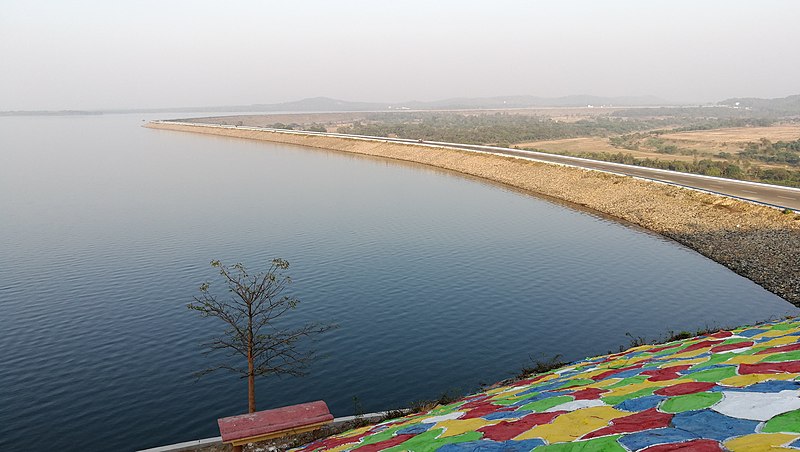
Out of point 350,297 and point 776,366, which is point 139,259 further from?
point 776,366

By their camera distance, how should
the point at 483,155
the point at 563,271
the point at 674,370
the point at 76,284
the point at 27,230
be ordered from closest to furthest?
the point at 674,370 → the point at 76,284 → the point at 563,271 → the point at 27,230 → the point at 483,155

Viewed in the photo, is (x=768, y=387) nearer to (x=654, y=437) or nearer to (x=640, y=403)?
(x=640, y=403)

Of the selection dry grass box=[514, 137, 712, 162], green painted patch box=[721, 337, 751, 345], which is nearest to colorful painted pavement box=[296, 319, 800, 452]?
green painted patch box=[721, 337, 751, 345]

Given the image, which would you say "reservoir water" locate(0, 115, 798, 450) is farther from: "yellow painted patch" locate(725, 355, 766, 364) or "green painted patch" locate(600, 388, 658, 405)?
"green painted patch" locate(600, 388, 658, 405)

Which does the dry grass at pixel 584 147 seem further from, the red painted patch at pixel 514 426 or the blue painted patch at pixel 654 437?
the blue painted patch at pixel 654 437

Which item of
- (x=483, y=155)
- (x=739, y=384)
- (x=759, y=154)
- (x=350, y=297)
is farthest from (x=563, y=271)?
(x=759, y=154)

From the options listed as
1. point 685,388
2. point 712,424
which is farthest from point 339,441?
point 712,424
